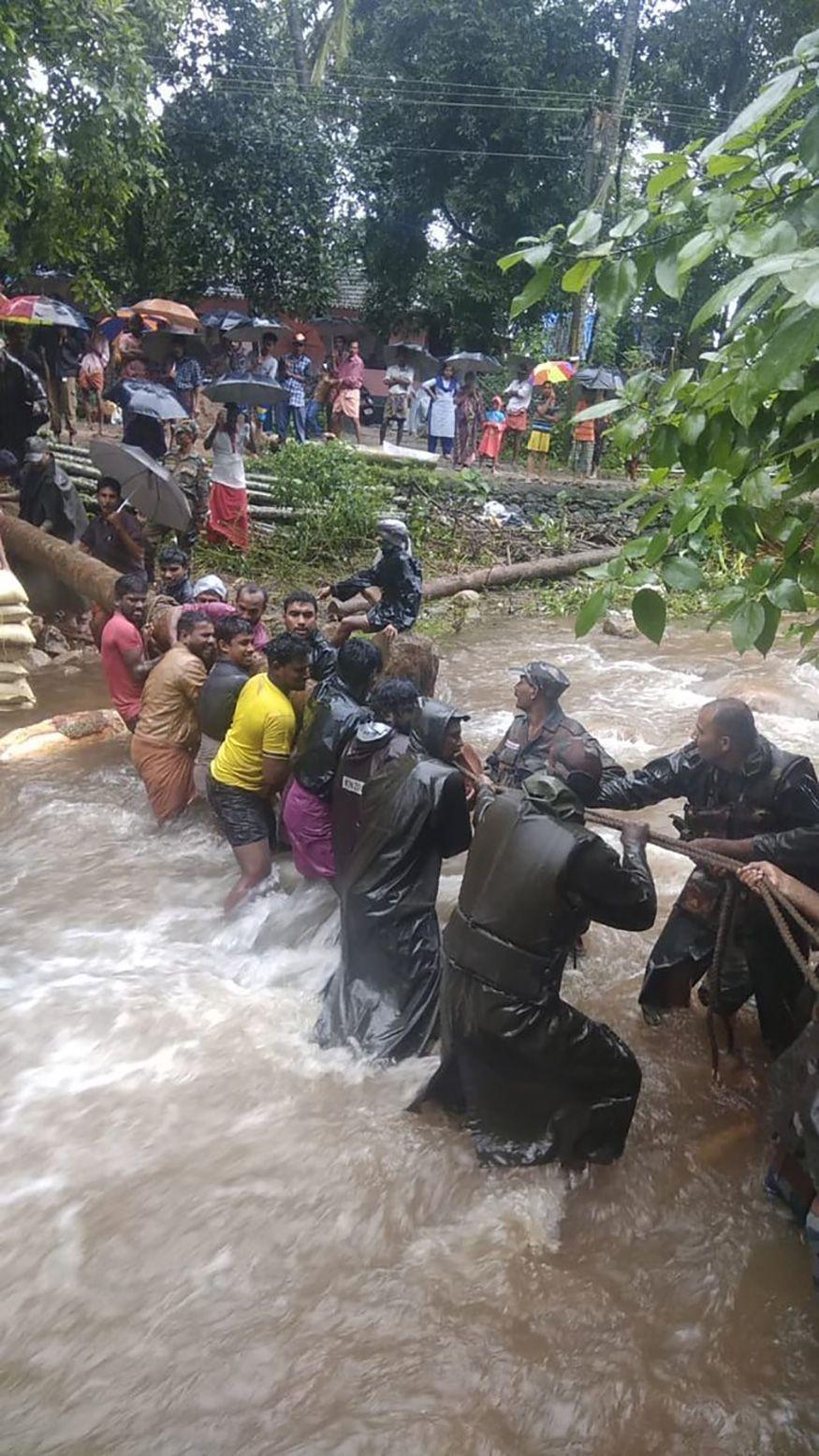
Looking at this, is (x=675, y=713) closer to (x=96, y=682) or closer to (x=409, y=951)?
(x=96, y=682)

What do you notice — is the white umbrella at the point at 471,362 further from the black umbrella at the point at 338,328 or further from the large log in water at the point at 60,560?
the large log in water at the point at 60,560

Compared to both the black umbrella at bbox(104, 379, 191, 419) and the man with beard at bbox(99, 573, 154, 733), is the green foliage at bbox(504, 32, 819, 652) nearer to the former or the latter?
the man with beard at bbox(99, 573, 154, 733)

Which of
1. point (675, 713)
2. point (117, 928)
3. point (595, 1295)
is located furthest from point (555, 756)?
point (675, 713)

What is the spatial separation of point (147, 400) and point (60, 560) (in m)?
2.32

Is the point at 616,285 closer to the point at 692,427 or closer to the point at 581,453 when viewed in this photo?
the point at 692,427

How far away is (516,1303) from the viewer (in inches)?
132

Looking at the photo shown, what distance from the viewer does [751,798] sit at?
420 centimetres

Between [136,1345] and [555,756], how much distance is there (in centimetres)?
285

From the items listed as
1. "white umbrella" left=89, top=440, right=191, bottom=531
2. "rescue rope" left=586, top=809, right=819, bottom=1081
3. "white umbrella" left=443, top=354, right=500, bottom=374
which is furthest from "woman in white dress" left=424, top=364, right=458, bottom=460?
"rescue rope" left=586, top=809, right=819, bottom=1081

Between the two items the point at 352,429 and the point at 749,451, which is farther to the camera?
the point at 352,429

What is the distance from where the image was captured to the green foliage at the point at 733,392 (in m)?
2.14

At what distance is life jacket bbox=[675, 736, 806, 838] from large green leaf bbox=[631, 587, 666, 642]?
73.0 inches

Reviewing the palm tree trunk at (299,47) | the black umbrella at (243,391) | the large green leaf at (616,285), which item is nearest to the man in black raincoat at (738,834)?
the large green leaf at (616,285)

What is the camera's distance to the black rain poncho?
411 centimetres
